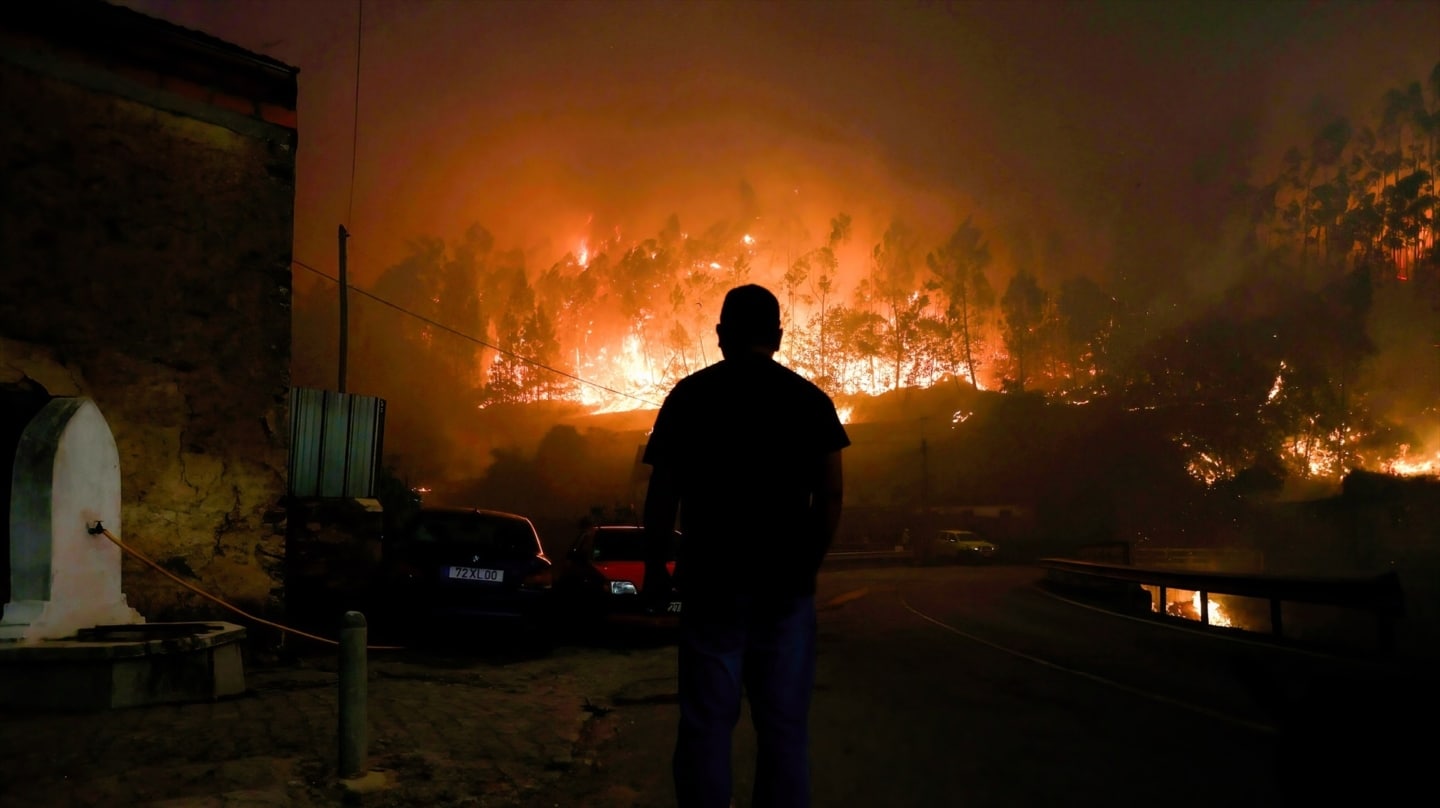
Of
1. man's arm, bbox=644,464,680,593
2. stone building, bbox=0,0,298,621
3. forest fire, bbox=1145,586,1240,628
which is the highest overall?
stone building, bbox=0,0,298,621

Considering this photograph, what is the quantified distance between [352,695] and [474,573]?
5.72 metres

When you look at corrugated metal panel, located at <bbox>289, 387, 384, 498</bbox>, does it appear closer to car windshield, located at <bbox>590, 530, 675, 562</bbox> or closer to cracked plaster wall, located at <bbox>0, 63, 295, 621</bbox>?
cracked plaster wall, located at <bbox>0, 63, 295, 621</bbox>

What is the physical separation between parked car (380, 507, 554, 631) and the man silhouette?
309 inches

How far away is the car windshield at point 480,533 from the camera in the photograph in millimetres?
10828

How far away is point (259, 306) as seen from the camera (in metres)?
9.13

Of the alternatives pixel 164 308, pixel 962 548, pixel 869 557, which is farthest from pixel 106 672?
pixel 962 548

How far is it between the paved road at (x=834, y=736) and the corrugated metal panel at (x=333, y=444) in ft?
8.67

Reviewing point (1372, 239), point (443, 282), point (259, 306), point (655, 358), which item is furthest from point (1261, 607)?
point (443, 282)

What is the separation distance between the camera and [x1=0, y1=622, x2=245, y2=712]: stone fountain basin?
603 cm

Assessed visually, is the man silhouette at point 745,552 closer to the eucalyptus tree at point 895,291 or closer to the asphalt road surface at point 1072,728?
the asphalt road surface at point 1072,728

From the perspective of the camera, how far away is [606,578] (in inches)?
456

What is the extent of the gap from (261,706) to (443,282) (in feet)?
377

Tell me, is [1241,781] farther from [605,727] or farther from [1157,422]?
[1157,422]

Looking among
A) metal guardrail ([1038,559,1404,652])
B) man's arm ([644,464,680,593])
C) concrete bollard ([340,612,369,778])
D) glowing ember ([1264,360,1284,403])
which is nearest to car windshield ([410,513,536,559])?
concrete bollard ([340,612,369,778])
